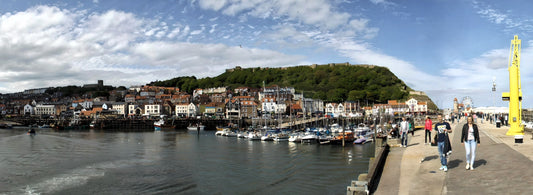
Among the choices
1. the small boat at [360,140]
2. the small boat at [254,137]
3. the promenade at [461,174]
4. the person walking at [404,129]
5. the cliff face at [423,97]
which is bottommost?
the small boat at [254,137]

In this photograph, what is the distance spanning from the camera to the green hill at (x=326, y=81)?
435 ft

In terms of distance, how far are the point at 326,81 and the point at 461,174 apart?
158 m

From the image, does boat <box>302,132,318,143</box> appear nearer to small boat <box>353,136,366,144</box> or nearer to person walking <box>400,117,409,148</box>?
small boat <box>353,136,366,144</box>

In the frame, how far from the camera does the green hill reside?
435 feet

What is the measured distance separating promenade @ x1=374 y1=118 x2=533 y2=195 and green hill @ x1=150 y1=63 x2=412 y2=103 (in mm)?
117467

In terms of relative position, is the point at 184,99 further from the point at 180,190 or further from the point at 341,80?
the point at 180,190

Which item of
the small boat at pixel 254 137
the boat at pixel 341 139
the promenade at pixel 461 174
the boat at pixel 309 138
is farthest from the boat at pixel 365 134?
the promenade at pixel 461 174

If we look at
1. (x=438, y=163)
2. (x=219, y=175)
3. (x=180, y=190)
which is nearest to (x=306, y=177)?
(x=219, y=175)

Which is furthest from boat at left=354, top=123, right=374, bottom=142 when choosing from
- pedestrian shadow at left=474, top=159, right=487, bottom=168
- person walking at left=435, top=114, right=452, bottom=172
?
person walking at left=435, top=114, right=452, bottom=172

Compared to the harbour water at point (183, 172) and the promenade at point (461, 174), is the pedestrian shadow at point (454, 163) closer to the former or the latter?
the promenade at point (461, 174)

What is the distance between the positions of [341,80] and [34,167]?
135 m

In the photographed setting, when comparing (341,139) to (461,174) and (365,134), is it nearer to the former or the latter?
(365,134)

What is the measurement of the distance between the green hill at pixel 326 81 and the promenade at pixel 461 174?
117 m

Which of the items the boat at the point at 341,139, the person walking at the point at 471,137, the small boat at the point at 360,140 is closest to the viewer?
the person walking at the point at 471,137
